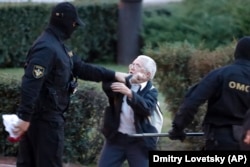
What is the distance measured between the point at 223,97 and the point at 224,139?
1.05 feet

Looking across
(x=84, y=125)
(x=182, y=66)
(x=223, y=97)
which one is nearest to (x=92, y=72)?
(x=223, y=97)

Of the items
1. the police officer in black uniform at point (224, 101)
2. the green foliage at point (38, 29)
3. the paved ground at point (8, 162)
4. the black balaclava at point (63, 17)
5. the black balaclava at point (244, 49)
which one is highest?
the black balaclava at point (63, 17)

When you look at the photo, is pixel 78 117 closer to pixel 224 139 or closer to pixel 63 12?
pixel 63 12

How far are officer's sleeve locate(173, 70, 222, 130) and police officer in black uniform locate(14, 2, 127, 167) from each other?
98 centimetres

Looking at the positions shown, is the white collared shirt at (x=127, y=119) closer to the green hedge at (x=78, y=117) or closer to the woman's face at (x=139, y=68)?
the woman's face at (x=139, y=68)

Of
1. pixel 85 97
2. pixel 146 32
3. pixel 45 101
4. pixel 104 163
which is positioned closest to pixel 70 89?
pixel 45 101

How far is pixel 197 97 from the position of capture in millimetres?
6359

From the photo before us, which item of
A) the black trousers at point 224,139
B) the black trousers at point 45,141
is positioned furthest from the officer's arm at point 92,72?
the black trousers at point 224,139

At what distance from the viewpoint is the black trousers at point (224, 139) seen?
6422mm

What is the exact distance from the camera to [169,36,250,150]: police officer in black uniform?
6379 millimetres

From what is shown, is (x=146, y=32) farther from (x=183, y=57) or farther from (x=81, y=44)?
(x=183, y=57)

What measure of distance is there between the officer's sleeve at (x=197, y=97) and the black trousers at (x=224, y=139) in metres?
0.26

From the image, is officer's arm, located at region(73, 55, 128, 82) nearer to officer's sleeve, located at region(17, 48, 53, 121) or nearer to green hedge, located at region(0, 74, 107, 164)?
officer's sleeve, located at region(17, 48, 53, 121)

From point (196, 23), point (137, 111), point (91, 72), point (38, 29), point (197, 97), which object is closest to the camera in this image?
point (197, 97)
